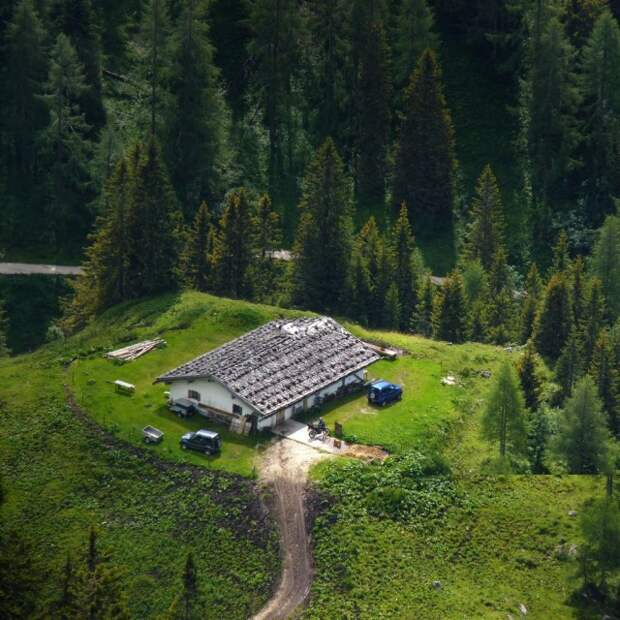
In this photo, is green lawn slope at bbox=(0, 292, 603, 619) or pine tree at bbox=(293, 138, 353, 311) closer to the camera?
green lawn slope at bbox=(0, 292, 603, 619)

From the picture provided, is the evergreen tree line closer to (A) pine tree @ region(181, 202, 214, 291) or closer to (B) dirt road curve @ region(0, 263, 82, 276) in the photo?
(B) dirt road curve @ region(0, 263, 82, 276)

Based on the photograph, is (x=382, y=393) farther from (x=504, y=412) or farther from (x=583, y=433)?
(x=583, y=433)

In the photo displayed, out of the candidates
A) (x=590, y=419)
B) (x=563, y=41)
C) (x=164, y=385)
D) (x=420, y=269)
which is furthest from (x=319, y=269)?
(x=563, y=41)

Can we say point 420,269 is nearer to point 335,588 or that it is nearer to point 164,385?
point 164,385

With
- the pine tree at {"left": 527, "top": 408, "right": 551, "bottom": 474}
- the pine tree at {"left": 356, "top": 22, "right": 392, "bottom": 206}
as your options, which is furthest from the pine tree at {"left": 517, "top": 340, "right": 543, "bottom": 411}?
the pine tree at {"left": 356, "top": 22, "right": 392, "bottom": 206}

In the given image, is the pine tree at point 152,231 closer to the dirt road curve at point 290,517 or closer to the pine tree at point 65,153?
the pine tree at point 65,153

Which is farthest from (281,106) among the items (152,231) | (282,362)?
(282,362)

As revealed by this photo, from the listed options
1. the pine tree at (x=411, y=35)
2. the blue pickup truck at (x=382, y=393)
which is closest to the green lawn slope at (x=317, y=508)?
the blue pickup truck at (x=382, y=393)
